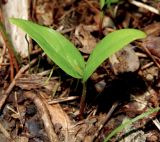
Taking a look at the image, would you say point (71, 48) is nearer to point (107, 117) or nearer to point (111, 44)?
point (111, 44)

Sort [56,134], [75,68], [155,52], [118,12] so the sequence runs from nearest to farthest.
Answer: [75,68]
[56,134]
[155,52]
[118,12]

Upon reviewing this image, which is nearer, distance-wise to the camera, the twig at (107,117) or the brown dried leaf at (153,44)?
the twig at (107,117)

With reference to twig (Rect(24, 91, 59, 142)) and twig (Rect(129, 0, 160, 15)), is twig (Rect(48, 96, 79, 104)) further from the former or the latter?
twig (Rect(129, 0, 160, 15))

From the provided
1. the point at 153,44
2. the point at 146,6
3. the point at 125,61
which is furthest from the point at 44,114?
the point at 146,6

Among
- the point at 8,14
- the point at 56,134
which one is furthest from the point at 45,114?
the point at 8,14

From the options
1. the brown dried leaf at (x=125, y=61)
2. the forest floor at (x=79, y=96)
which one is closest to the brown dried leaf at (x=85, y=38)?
the forest floor at (x=79, y=96)

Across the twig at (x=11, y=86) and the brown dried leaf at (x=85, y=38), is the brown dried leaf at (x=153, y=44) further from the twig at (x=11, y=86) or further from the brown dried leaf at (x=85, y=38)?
the twig at (x=11, y=86)

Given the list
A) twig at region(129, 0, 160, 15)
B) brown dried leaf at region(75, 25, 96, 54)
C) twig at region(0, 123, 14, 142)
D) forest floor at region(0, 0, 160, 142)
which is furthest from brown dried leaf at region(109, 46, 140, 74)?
twig at region(0, 123, 14, 142)

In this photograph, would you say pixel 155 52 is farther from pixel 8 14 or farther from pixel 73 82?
pixel 8 14
